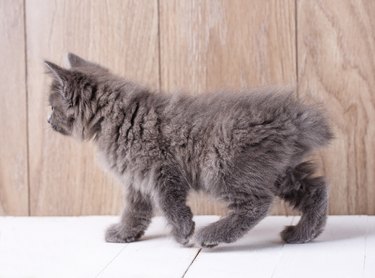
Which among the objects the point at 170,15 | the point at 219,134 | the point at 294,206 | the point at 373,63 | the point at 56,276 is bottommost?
the point at 56,276

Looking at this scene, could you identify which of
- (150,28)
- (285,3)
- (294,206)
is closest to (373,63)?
(285,3)

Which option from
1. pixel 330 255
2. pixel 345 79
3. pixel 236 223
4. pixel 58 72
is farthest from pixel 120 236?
pixel 345 79

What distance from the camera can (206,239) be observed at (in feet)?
6.07

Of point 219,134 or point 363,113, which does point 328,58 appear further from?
point 219,134

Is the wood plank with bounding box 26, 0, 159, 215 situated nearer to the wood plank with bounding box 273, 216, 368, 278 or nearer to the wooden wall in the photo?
the wooden wall

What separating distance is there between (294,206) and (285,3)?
2.02 ft

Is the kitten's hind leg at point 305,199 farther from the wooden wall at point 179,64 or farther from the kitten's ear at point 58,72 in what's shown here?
the kitten's ear at point 58,72

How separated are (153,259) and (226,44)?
2.43 ft

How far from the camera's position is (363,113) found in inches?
85.4

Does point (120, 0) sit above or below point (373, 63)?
above

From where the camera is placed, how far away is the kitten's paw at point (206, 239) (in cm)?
185

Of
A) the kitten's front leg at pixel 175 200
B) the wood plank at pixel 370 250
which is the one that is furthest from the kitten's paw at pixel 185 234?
the wood plank at pixel 370 250

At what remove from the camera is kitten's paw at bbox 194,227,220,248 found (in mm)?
1849

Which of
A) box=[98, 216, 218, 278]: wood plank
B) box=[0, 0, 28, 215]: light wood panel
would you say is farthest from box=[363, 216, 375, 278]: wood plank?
box=[0, 0, 28, 215]: light wood panel
